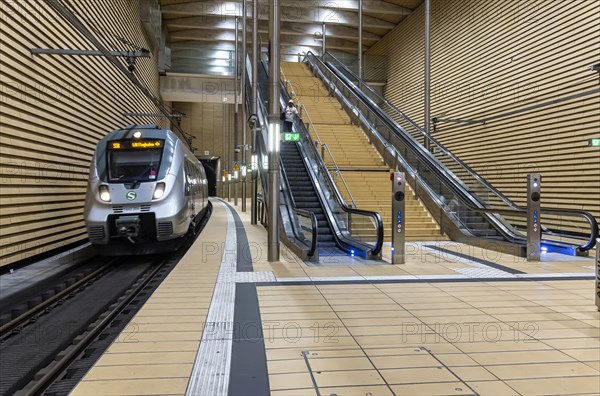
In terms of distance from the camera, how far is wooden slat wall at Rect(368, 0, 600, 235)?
10.9 meters

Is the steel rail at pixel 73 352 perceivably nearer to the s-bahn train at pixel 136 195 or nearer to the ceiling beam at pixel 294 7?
the s-bahn train at pixel 136 195

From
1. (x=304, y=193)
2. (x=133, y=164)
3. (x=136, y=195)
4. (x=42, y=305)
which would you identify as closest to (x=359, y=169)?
(x=304, y=193)

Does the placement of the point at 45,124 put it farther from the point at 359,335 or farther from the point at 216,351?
the point at 359,335

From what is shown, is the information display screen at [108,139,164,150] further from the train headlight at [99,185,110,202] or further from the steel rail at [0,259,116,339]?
the steel rail at [0,259,116,339]

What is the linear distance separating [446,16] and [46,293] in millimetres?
18233

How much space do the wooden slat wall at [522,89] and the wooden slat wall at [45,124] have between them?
36.1 ft

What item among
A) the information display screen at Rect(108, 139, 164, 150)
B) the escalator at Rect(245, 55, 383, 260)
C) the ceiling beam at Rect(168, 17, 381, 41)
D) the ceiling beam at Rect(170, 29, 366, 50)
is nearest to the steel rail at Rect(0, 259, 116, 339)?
the information display screen at Rect(108, 139, 164, 150)

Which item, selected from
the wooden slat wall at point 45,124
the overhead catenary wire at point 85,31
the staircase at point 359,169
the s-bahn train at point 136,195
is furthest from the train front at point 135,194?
the staircase at point 359,169

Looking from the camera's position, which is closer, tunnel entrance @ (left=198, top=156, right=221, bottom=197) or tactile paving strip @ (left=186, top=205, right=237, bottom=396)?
tactile paving strip @ (left=186, top=205, right=237, bottom=396)

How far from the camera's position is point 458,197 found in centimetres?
1030

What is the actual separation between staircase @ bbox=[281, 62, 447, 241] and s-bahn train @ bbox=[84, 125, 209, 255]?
3637mm

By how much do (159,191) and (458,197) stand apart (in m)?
6.83

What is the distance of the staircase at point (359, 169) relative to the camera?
1026 centimetres

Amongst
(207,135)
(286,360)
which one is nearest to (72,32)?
(286,360)
